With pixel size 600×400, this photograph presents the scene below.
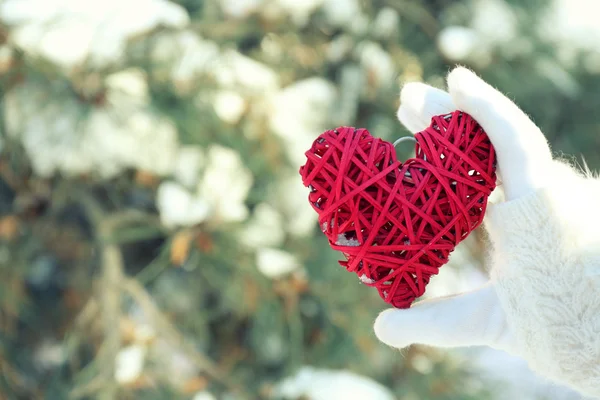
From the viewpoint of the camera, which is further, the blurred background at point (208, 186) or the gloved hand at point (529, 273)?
the blurred background at point (208, 186)

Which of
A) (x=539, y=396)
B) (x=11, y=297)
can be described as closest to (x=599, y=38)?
(x=539, y=396)

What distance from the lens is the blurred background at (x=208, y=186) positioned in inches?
23.1

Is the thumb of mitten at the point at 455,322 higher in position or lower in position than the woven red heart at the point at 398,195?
lower

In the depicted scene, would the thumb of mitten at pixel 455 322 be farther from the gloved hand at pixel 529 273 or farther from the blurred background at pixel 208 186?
the blurred background at pixel 208 186

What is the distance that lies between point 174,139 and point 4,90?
17 cm

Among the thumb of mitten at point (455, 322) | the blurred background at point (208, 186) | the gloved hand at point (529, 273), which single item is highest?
the gloved hand at point (529, 273)

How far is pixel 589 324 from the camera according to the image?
29 cm

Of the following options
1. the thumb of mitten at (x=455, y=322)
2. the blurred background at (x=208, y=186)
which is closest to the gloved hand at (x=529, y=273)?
the thumb of mitten at (x=455, y=322)

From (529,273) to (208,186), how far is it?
1.13 ft

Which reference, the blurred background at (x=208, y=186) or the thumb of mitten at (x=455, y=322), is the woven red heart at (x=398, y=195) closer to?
the thumb of mitten at (x=455, y=322)

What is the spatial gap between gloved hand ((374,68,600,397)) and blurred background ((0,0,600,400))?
278mm

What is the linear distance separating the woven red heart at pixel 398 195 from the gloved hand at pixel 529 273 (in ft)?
0.05

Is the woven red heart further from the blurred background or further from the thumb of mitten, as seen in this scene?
the blurred background

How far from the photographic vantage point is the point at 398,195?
1.01 ft
